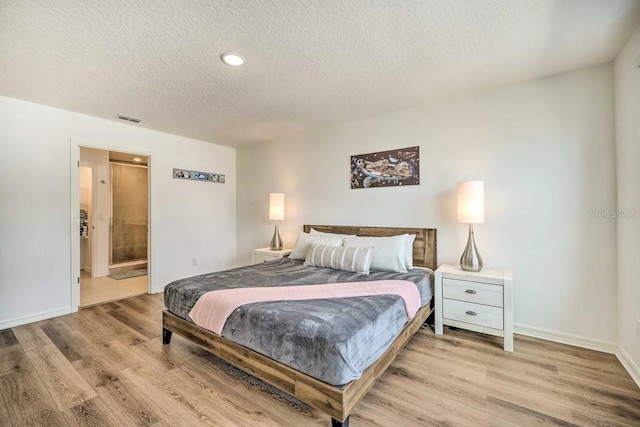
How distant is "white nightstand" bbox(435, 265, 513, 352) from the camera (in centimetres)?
237

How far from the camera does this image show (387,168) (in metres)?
3.46

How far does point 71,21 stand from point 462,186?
128 inches

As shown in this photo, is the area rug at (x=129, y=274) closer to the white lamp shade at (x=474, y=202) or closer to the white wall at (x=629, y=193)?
the white lamp shade at (x=474, y=202)

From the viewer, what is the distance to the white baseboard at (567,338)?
232 cm

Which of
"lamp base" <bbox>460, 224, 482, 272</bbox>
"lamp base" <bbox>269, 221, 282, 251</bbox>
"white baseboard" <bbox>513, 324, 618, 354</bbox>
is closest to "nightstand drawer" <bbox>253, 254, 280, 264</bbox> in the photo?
"lamp base" <bbox>269, 221, 282, 251</bbox>

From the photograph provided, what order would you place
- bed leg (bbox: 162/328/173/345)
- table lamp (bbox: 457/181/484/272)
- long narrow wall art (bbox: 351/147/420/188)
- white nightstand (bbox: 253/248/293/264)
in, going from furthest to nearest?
white nightstand (bbox: 253/248/293/264) < long narrow wall art (bbox: 351/147/420/188) < table lamp (bbox: 457/181/484/272) < bed leg (bbox: 162/328/173/345)

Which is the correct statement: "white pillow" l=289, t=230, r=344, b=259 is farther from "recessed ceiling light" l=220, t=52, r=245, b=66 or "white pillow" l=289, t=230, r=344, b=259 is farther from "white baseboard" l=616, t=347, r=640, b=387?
"white baseboard" l=616, t=347, r=640, b=387

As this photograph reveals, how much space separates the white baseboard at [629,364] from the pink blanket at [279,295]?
1.46m

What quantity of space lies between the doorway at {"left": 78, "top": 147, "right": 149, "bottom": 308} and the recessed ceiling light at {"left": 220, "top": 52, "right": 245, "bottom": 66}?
10.0 ft

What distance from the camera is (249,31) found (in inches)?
Answer: 73.7

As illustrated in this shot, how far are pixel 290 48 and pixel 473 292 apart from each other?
257 centimetres

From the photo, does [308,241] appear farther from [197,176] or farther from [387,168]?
[197,176]

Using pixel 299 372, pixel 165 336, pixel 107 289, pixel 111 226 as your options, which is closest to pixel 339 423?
pixel 299 372

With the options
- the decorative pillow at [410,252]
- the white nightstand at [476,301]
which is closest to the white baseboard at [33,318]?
the decorative pillow at [410,252]
